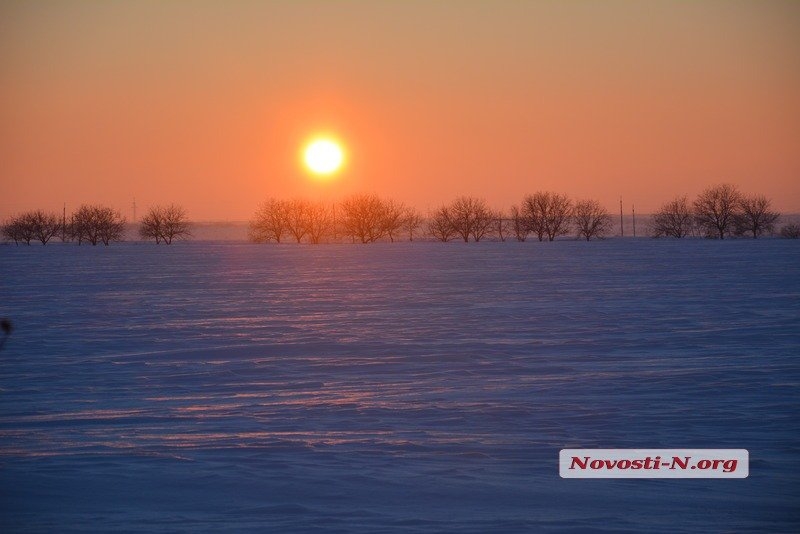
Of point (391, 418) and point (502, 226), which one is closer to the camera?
point (391, 418)

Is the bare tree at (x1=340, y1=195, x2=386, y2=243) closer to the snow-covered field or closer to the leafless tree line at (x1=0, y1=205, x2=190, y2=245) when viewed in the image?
the leafless tree line at (x1=0, y1=205, x2=190, y2=245)

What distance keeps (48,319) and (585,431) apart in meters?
11.8

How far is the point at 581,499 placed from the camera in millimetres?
5152

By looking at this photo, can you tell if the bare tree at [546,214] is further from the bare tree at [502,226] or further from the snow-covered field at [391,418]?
the snow-covered field at [391,418]

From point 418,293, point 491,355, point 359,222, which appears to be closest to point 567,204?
point 359,222

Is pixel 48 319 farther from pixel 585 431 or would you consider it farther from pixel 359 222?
pixel 359 222

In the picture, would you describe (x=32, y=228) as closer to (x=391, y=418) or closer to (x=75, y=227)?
(x=75, y=227)

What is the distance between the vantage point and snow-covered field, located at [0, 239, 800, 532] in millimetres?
4996

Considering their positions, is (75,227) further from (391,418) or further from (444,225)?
(391,418)

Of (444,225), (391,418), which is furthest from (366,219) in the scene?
(391,418)

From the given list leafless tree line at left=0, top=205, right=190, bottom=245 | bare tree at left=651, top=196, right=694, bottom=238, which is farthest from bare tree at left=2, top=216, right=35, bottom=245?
bare tree at left=651, top=196, right=694, bottom=238

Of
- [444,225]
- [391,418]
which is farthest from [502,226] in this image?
[391,418]

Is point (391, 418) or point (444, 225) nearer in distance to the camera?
point (391, 418)

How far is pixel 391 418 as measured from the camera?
7.18 meters
